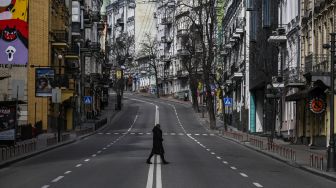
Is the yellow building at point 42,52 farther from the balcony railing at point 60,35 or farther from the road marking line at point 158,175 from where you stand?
the road marking line at point 158,175

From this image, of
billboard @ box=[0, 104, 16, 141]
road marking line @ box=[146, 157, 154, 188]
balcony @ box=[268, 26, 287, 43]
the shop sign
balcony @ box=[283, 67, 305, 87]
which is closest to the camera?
road marking line @ box=[146, 157, 154, 188]

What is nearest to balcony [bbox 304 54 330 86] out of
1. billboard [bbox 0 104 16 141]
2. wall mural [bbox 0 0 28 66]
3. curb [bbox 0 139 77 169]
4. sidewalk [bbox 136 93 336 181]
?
sidewalk [bbox 136 93 336 181]

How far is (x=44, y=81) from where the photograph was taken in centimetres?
4875

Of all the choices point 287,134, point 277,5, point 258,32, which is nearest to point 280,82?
point 287,134

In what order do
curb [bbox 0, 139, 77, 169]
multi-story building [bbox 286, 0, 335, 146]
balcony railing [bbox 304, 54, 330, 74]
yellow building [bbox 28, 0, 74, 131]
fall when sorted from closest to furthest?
curb [bbox 0, 139, 77, 169], multi-story building [bbox 286, 0, 335, 146], balcony railing [bbox 304, 54, 330, 74], yellow building [bbox 28, 0, 74, 131]

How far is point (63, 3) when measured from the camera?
73.3 m

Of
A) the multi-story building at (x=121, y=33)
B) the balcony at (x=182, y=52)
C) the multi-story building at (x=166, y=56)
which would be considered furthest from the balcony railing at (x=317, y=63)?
the multi-story building at (x=121, y=33)

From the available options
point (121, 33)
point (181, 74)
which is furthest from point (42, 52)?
point (121, 33)

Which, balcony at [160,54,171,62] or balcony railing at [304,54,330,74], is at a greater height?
balcony at [160,54,171,62]

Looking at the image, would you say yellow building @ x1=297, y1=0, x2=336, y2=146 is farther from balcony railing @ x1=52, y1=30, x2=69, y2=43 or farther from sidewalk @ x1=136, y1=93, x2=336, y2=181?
balcony railing @ x1=52, y1=30, x2=69, y2=43

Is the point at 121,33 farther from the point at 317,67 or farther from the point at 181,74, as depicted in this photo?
the point at 317,67

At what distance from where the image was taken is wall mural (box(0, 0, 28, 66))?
1166 inches

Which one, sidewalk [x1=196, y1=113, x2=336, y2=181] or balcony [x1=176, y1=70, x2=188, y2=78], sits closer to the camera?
sidewalk [x1=196, y1=113, x2=336, y2=181]

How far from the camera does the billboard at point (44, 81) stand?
48344 millimetres
